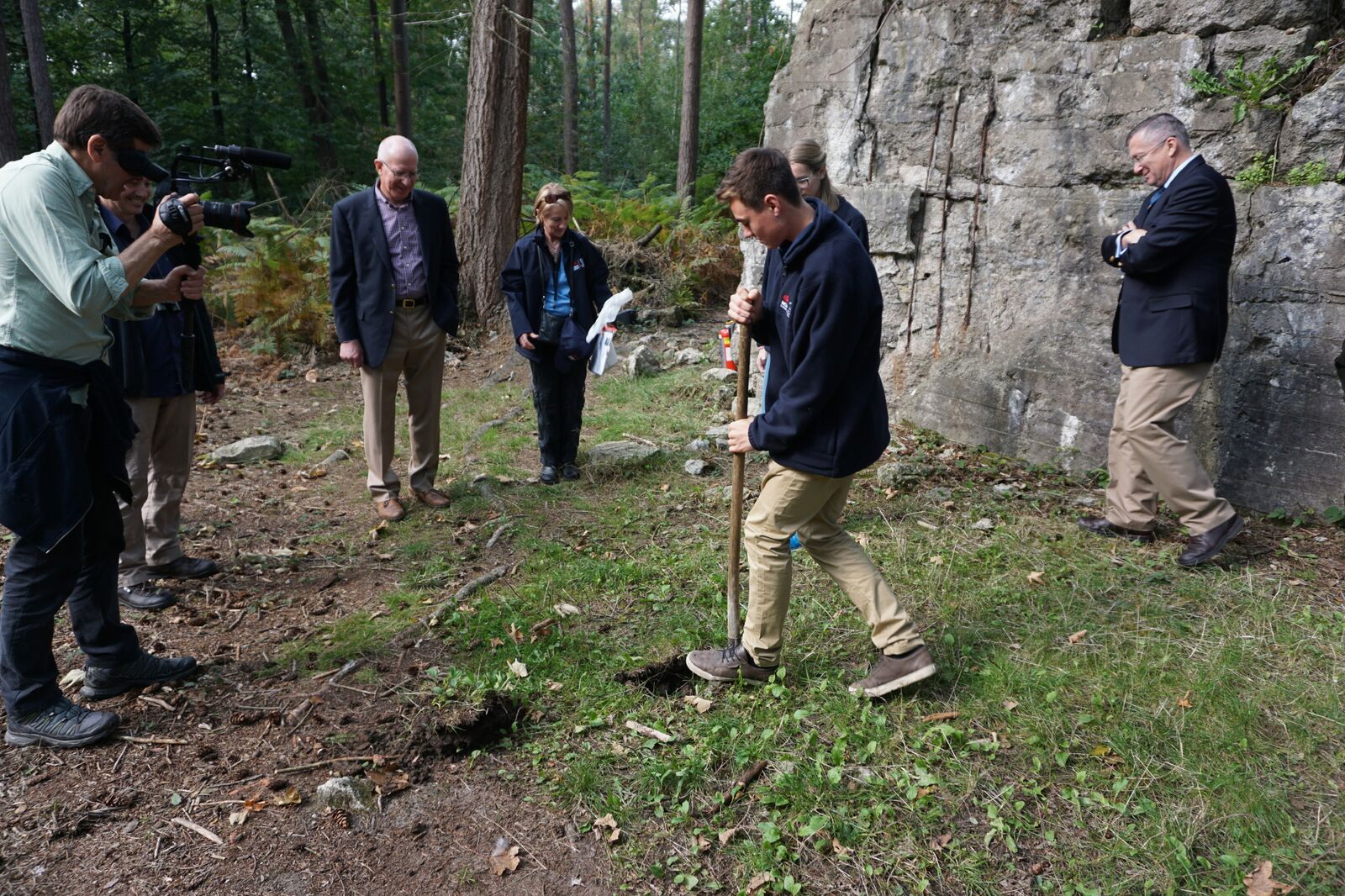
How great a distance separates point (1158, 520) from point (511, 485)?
460 cm

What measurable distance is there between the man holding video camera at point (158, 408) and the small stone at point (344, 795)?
7.00 ft

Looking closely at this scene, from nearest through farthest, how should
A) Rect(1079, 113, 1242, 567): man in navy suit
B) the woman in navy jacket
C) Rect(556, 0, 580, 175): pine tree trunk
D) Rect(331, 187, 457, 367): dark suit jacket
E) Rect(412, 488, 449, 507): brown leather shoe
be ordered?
Rect(1079, 113, 1242, 567): man in navy suit < Rect(331, 187, 457, 367): dark suit jacket < Rect(412, 488, 449, 507): brown leather shoe < the woman in navy jacket < Rect(556, 0, 580, 175): pine tree trunk

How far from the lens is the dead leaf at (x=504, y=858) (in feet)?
9.65

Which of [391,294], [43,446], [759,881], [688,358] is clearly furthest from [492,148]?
[759,881]

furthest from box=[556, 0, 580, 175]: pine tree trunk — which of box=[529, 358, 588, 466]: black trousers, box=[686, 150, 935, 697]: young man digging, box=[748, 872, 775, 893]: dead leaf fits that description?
box=[748, 872, 775, 893]: dead leaf

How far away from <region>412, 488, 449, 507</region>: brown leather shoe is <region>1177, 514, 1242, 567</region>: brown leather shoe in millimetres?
4836

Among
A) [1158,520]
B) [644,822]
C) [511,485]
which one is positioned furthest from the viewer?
[511,485]

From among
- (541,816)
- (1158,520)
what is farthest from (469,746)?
(1158,520)

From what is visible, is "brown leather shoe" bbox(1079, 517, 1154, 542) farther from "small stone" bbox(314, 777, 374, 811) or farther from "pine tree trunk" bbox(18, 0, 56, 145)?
"pine tree trunk" bbox(18, 0, 56, 145)

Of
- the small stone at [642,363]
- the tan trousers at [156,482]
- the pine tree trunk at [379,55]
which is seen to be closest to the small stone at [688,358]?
the small stone at [642,363]

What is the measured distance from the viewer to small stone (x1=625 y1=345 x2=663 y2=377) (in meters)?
9.73

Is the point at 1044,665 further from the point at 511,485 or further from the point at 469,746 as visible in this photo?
the point at 511,485

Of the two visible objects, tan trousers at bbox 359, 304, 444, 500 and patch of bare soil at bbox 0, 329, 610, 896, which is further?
tan trousers at bbox 359, 304, 444, 500

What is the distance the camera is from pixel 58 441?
11.0ft
